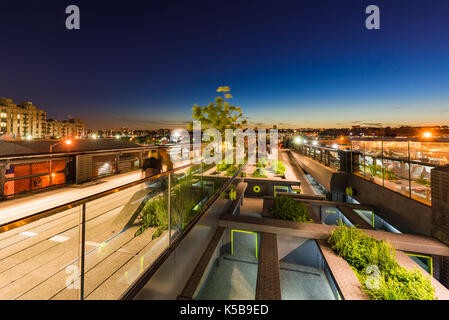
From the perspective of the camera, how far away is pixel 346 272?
294cm

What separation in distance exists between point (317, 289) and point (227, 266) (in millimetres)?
1864

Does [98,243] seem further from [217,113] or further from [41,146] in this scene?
[217,113]

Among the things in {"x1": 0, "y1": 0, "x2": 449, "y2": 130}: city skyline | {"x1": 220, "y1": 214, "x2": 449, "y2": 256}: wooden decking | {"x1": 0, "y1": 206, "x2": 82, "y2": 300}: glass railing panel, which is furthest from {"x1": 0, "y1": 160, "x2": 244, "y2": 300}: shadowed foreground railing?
{"x1": 0, "y1": 0, "x2": 449, "y2": 130}: city skyline

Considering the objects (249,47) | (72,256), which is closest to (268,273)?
(72,256)

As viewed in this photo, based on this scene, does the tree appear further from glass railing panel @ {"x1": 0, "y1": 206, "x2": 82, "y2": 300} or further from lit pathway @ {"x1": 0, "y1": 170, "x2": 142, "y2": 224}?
glass railing panel @ {"x1": 0, "y1": 206, "x2": 82, "y2": 300}

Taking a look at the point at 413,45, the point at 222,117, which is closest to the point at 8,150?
the point at 222,117

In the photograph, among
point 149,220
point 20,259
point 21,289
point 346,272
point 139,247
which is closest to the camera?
point 21,289

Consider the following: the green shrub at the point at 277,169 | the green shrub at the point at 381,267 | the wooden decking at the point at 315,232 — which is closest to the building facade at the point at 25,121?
the green shrub at the point at 277,169

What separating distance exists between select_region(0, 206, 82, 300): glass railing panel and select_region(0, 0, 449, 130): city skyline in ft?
32.3

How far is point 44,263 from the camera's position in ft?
6.53

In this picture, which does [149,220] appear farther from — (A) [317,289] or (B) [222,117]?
(B) [222,117]

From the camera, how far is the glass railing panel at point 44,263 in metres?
1.48

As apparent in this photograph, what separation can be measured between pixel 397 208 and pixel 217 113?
898cm

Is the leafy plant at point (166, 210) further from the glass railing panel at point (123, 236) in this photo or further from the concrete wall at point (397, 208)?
the concrete wall at point (397, 208)
